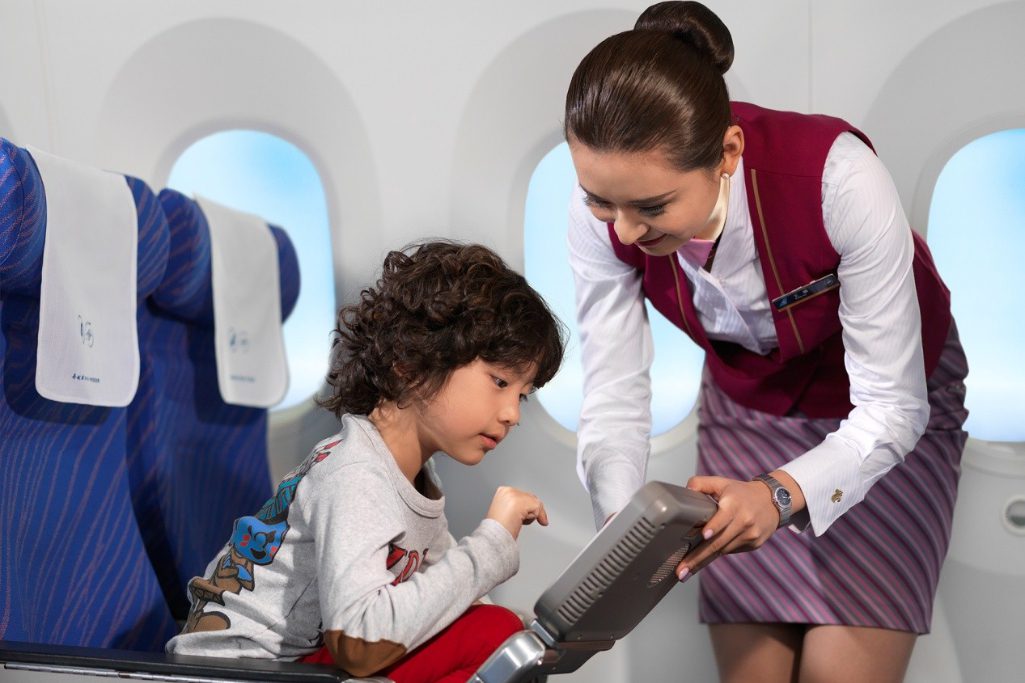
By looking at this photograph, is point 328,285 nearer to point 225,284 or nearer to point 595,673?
point 225,284

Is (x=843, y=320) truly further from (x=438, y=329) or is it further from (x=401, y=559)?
(x=401, y=559)

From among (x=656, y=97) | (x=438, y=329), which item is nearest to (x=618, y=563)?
(x=438, y=329)

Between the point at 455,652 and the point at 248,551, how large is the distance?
31 centimetres

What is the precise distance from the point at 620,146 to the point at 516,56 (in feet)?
3.11

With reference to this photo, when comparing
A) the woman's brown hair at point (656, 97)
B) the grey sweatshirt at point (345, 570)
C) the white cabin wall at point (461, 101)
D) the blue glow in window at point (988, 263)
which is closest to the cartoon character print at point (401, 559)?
the grey sweatshirt at point (345, 570)

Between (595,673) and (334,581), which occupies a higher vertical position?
(334,581)

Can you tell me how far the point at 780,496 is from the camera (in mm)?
1363

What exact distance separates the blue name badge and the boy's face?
0.40 metres

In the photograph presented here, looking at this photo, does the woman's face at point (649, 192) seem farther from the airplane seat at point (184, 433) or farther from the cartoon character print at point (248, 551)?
the airplane seat at point (184, 433)

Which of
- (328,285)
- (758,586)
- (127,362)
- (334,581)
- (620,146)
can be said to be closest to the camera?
(334,581)

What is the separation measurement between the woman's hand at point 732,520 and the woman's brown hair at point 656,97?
1.34 ft

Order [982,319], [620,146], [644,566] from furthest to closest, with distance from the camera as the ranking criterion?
[982,319], [620,146], [644,566]

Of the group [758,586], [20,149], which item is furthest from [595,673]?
[20,149]

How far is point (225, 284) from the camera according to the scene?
1.87 metres
